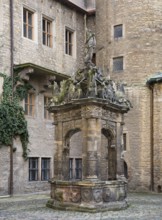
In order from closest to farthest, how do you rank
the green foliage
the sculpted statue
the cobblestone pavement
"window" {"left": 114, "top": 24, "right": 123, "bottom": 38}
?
the cobblestone pavement < the sculpted statue < the green foliage < "window" {"left": 114, "top": 24, "right": 123, "bottom": 38}

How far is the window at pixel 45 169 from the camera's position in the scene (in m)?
19.2

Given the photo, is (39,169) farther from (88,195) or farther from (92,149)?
(88,195)

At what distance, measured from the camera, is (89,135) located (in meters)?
12.2

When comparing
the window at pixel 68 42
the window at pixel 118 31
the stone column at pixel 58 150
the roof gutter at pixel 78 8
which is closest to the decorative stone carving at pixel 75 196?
the stone column at pixel 58 150

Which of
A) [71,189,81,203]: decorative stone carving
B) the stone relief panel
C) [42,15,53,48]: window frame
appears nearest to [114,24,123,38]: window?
[42,15,53,48]: window frame

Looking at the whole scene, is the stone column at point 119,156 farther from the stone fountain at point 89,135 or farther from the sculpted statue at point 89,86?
the sculpted statue at point 89,86

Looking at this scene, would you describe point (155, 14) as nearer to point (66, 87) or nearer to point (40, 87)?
point (40, 87)

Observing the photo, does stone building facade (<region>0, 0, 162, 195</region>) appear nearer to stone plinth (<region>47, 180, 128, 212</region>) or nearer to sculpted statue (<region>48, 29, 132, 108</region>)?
sculpted statue (<region>48, 29, 132, 108</region>)

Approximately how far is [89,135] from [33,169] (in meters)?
7.05

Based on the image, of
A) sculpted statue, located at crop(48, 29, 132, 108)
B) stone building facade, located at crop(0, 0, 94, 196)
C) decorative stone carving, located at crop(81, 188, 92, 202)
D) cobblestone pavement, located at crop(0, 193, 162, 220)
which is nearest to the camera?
cobblestone pavement, located at crop(0, 193, 162, 220)

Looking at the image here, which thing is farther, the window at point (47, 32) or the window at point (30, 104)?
the window at point (47, 32)

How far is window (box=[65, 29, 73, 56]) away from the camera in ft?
70.2

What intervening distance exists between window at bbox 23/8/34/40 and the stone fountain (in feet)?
19.5

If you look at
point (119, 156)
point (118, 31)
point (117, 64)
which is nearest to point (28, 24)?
point (118, 31)
